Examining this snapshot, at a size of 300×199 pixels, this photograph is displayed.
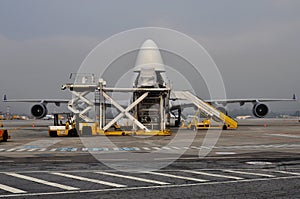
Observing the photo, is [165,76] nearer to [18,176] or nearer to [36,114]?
[36,114]

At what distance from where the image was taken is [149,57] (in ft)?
174

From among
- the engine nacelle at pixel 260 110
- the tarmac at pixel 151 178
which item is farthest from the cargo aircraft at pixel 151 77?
the tarmac at pixel 151 178

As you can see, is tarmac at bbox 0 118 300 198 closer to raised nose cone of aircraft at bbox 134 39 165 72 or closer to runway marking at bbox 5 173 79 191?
runway marking at bbox 5 173 79 191

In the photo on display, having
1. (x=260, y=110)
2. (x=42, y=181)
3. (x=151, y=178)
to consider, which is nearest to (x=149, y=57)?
(x=260, y=110)

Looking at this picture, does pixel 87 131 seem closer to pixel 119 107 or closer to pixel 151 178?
pixel 119 107

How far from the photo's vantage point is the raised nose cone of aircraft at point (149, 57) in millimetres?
51969

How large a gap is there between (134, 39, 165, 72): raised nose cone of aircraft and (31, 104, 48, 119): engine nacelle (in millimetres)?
14609

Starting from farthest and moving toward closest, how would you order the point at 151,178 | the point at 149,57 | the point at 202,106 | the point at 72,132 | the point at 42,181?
the point at 149,57 < the point at 202,106 < the point at 72,132 < the point at 151,178 < the point at 42,181

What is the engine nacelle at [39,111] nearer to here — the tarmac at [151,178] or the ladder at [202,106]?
the ladder at [202,106]

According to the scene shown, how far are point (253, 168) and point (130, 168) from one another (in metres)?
4.43

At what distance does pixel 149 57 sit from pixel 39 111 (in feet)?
56.0

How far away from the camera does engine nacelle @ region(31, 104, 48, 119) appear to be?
56.5 metres

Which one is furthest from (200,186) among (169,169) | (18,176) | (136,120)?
(136,120)

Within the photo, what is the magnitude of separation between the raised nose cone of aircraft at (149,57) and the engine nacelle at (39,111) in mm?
14609
